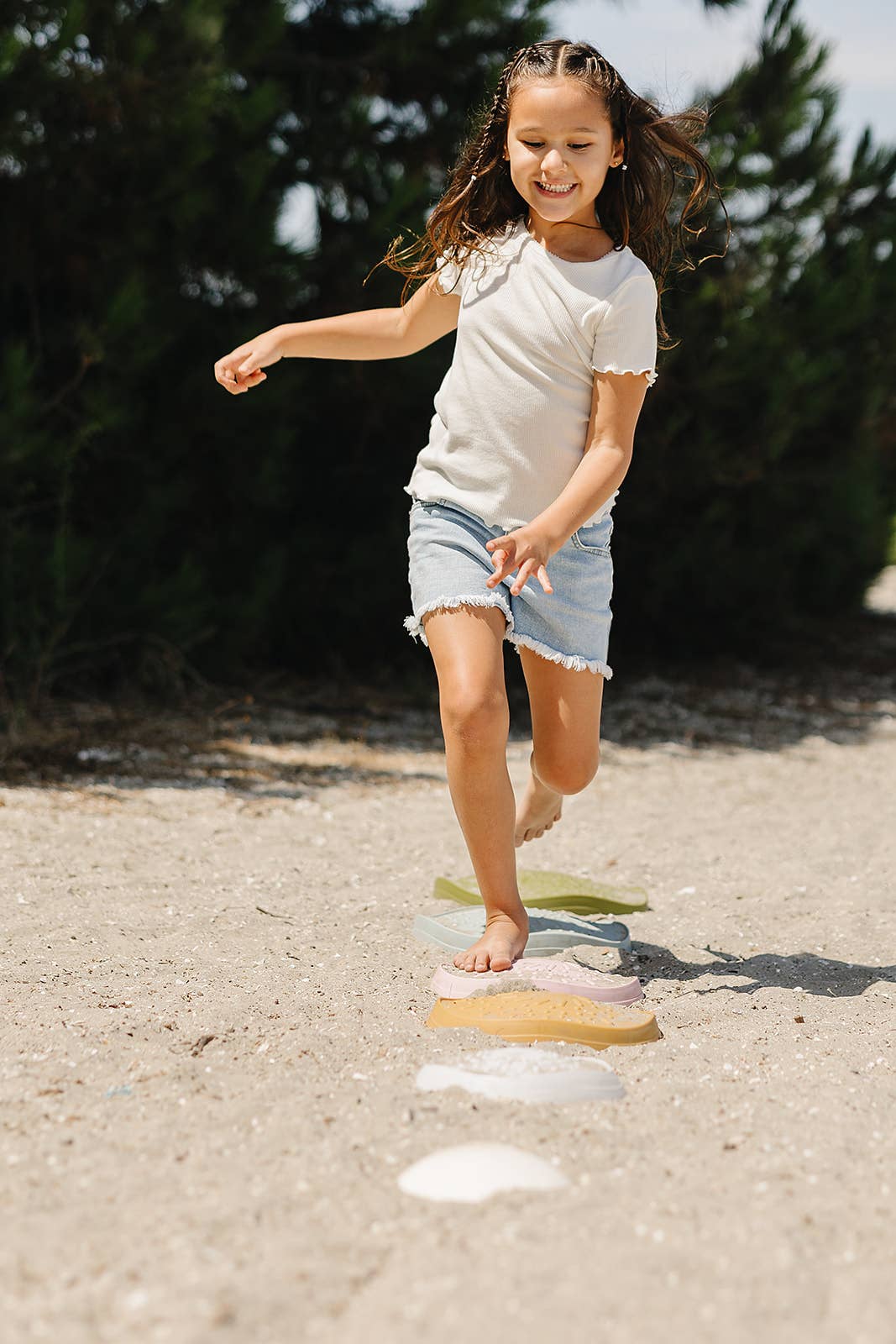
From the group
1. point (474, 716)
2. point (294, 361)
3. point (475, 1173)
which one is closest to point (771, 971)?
point (474, 716)

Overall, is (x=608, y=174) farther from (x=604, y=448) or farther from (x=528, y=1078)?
(x=528, y=1078)

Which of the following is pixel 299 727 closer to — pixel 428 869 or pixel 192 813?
pixel 192 813

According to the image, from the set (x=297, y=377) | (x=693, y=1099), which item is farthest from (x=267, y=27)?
(x=693, y=1099)

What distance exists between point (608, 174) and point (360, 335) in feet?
1.95

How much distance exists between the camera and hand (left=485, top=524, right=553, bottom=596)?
229cm

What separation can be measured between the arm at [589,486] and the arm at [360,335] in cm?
40

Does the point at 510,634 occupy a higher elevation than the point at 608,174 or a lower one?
lower

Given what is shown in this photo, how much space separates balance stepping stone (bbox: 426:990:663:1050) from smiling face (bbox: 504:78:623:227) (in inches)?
57.3

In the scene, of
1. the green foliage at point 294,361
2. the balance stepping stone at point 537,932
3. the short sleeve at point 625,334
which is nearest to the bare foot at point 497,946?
the balance stepping stone at point 537,932

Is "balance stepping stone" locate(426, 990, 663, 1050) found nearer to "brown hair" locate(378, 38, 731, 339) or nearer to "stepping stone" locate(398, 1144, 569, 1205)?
"stepping stone" locate(398, 1144, 569, 1205)

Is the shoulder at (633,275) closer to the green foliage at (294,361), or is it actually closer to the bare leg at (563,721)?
the bare leg at (563,721)

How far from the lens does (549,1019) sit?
7.55 ft

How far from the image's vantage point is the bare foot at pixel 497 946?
255cm

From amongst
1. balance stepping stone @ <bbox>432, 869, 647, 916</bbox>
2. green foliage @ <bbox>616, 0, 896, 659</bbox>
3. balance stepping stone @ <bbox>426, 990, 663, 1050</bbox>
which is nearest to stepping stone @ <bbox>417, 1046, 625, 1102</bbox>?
balance stepping stone @ <bbox>426, 990, 663, 1050</bbox>
